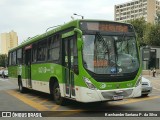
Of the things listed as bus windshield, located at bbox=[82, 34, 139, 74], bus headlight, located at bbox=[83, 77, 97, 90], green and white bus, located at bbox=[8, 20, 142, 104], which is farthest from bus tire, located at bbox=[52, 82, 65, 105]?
bus windshield, located at bbox=[82, 34, 139, 74]

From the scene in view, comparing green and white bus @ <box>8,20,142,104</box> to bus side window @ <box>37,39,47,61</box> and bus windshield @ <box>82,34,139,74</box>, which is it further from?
bus side window @ <box>37,39,47,61</box>

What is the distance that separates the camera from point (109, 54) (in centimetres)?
1115

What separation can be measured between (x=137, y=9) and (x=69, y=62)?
6540 inches

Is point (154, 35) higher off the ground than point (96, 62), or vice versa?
point (154, 35)

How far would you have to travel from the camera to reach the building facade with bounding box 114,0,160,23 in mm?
159625

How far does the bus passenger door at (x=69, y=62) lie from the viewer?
11508 mm

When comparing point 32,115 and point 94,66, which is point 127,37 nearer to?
point 94,66

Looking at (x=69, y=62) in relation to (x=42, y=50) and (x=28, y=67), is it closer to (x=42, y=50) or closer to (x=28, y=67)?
(x=42, y=50)

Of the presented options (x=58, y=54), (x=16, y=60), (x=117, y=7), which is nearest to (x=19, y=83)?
(x=16, y=60)

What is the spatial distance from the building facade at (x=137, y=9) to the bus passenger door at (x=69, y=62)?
478 feet

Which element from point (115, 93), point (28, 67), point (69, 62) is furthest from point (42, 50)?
point (115, 93)

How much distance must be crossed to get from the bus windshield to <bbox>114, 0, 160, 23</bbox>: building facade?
146 meters

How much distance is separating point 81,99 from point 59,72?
2.28 metres

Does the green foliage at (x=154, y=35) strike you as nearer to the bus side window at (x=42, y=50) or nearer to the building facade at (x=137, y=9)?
the bus side window at (x=42, y=50)
